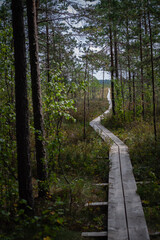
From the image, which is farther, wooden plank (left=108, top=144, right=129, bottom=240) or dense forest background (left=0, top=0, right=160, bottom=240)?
dense forest background (left=0, top=0, right=160, bottom=240)

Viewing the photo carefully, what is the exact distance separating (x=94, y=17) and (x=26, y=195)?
5.64 metres

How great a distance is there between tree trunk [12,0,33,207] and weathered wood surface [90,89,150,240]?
75.4 inches

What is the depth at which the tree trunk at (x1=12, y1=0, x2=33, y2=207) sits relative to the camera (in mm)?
3494

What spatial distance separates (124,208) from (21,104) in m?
3.38

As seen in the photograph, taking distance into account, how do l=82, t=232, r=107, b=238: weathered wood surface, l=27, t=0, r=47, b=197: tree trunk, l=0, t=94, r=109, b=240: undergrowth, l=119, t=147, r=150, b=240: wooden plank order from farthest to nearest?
l=27, t=0, r=47, b=197: tree trunk < l=82, t=232, r=107, b=238: weathered wood surface < l=119, t=147, r=150, b=240: wooden plank < l=0, t=94, r=109, b=240: undergrowth

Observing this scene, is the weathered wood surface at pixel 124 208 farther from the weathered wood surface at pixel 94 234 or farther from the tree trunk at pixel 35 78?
the tree trunk at pixel 35 78

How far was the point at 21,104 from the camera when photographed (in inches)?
142

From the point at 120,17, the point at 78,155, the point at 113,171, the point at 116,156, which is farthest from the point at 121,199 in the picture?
the point at 120,17

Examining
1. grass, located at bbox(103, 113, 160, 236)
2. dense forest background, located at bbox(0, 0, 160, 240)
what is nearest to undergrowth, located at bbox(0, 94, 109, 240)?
dense forest background, located at bbox(0, 0, 160, 240)

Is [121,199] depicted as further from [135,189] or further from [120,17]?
[120,17]

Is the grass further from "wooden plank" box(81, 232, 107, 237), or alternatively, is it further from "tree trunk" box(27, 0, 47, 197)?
"tree trunk" box(27, 0, 47, 197)

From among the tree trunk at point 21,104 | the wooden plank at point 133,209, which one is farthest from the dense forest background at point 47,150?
the wooden plank at point 133,209

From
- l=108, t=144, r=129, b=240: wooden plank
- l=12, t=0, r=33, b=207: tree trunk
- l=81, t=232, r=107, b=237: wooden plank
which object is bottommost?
l=81, t=232, r=107, b=237: wooden plank

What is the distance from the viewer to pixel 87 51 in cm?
1052
